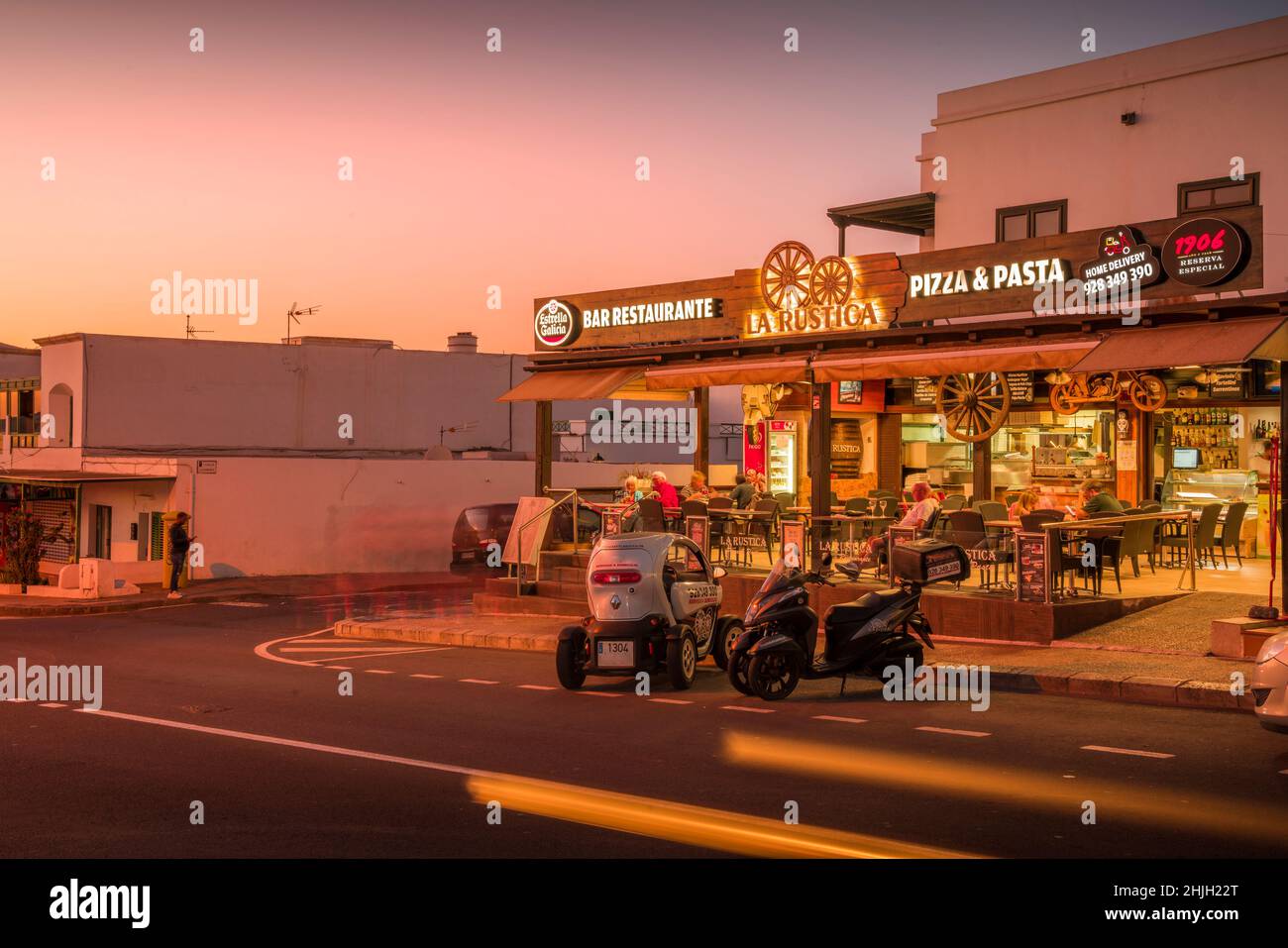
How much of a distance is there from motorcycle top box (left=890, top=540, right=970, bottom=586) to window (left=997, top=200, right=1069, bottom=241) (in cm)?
1306

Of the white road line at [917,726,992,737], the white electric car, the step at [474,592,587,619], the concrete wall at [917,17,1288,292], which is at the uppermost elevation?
the concrete wall at [917,17,1288,292]

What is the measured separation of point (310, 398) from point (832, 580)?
91.6ft

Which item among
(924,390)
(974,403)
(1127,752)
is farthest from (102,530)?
(1127,752)

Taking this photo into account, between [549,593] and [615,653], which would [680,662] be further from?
[549,593]

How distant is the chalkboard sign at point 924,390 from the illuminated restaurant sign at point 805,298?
4.98 m

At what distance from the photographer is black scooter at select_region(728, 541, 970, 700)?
481 inches

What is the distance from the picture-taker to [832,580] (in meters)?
17.6

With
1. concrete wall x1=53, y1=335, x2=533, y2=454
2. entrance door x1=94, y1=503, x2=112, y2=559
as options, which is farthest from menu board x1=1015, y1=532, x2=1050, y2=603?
concrete wall x1=53, y1=335, x2=533, y2=454

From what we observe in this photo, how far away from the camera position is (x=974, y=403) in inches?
810

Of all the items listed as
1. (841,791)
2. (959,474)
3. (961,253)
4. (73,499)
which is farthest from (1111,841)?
(73,499)

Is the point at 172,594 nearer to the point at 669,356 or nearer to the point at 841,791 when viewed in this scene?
the point at 669,356

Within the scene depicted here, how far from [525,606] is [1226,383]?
11.4 meters

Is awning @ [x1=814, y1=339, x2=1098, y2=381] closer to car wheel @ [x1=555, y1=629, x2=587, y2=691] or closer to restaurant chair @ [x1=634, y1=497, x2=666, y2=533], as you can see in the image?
restaurant chair @ [x1=634, y1=497, x2=666, y2=533]

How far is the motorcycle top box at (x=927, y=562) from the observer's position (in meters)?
12.9
